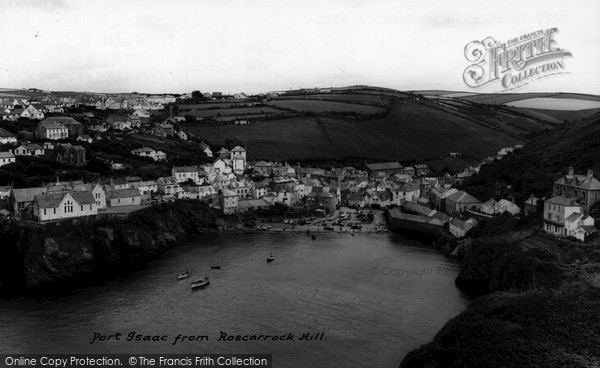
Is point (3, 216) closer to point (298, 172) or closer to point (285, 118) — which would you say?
point (298, 172)

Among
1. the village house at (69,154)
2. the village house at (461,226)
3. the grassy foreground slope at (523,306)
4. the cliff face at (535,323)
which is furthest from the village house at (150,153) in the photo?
the cliff face at (535,323)

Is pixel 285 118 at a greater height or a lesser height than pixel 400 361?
greater

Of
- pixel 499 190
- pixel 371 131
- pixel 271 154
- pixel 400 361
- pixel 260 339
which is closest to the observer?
pixel 400 361

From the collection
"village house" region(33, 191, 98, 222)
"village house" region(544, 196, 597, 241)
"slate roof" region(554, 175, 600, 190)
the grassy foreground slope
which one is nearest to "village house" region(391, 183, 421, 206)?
the grassy foreground slope

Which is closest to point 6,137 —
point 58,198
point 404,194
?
point 58,198

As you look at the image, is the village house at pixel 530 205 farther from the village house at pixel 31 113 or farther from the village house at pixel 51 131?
the village house at pixel 31 113

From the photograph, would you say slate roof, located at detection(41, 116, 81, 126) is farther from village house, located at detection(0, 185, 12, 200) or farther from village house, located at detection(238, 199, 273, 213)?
village house, located at detection(238, 199, 273, 213)

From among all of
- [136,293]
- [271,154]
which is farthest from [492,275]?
[271,154]

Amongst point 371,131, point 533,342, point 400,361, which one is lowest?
point 400,361
